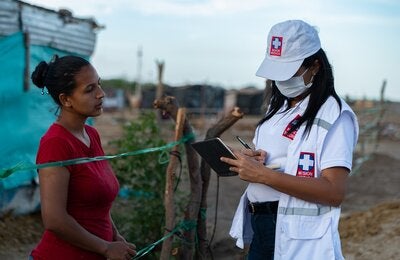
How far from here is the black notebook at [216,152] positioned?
2.46 metres

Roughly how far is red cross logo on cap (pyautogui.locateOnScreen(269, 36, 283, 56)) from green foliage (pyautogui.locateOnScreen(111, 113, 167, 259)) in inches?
119

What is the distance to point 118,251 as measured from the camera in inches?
91.4

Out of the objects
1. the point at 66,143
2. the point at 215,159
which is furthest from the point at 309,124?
the point at 66,143

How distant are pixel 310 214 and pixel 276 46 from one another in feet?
2.34

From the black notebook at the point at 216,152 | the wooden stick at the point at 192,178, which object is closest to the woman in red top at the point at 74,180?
the black notebook at the point at 216,152

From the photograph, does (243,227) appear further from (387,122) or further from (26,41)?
(387,122)

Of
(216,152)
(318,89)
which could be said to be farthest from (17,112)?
(318,89)

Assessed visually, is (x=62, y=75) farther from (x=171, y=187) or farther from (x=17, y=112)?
(x=17, y=112)

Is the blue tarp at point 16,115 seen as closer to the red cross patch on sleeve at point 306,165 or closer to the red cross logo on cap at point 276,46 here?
the red cross logo on cap at point 276,46

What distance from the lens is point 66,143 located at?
2195 millimetres

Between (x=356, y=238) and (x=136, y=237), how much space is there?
7.94 feet

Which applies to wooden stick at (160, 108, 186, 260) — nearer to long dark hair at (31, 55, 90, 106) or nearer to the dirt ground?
the dirt ground

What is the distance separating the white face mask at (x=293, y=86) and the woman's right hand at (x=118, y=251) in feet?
3.16

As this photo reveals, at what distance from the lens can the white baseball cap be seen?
2254mm
